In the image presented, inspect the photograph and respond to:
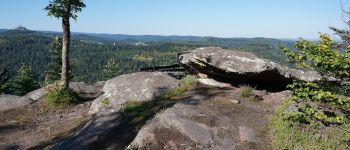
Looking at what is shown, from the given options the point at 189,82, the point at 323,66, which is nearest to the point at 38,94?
the point at 189,82

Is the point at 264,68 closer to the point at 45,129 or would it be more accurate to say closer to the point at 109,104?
the point at 109,104

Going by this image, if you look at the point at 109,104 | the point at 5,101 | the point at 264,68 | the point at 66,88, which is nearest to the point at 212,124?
the point at 264,68

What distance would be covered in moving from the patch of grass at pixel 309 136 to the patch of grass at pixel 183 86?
19.7 ft

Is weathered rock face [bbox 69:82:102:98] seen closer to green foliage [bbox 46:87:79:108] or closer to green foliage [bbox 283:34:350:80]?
green foliage [bbox 46:87:79:108]

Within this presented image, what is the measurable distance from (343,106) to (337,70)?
1.30 metres

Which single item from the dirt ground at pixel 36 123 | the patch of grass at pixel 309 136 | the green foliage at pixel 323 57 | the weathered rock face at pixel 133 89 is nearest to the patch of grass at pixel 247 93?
the patch of grass at pixel 309 136

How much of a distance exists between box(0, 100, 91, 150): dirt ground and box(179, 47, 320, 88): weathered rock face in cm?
654

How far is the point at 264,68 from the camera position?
654 inches

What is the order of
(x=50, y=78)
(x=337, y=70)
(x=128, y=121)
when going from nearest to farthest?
(x=337, y=70)
(x=128, y=121)
(x=50, y=78)

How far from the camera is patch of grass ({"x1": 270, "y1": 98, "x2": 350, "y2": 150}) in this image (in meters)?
11.8

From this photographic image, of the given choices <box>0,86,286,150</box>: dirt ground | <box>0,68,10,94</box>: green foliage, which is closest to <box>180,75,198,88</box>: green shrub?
<box>0,86,286,150</box>: dirt ground

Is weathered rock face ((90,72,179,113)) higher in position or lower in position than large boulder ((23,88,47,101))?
higher

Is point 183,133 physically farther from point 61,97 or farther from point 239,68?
point 61,97

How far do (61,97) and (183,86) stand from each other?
7.54 m
